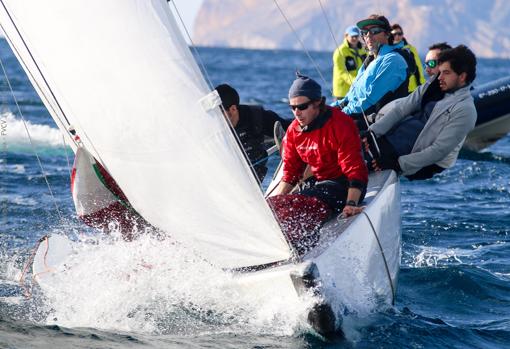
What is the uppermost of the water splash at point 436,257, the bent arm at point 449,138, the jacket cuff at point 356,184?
the jacket cuff at point 356,184

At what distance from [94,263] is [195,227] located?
→ 2.92 feet

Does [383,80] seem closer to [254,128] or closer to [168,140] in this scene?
[254,128]

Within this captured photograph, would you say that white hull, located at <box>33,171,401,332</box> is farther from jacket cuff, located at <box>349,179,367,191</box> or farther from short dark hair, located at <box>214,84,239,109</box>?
short dark hair, located at <box>214,84,239,109</box>

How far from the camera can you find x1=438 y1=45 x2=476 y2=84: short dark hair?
18.3ft

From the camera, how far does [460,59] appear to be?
5605 millimetres

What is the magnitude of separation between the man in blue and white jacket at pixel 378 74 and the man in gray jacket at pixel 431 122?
23cm

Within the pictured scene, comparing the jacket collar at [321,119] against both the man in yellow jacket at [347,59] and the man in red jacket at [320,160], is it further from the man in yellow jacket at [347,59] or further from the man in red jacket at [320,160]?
the man in yellow jacket at [347,59]

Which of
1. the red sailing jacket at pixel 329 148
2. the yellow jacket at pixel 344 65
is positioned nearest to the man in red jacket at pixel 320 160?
the red sailing jacket at pixel 329 148

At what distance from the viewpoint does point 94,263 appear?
198 inches

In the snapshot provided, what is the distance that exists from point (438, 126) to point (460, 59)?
45cm

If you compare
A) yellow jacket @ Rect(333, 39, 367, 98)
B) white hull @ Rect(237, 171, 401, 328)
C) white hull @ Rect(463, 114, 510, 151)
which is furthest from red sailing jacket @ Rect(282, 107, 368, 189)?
white hull @ Rect(463, 114, 510, 151)

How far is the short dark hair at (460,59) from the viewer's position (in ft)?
18.3

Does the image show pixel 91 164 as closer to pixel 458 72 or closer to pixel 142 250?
pixel 142 250

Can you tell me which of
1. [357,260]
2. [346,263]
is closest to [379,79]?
[357,260]
